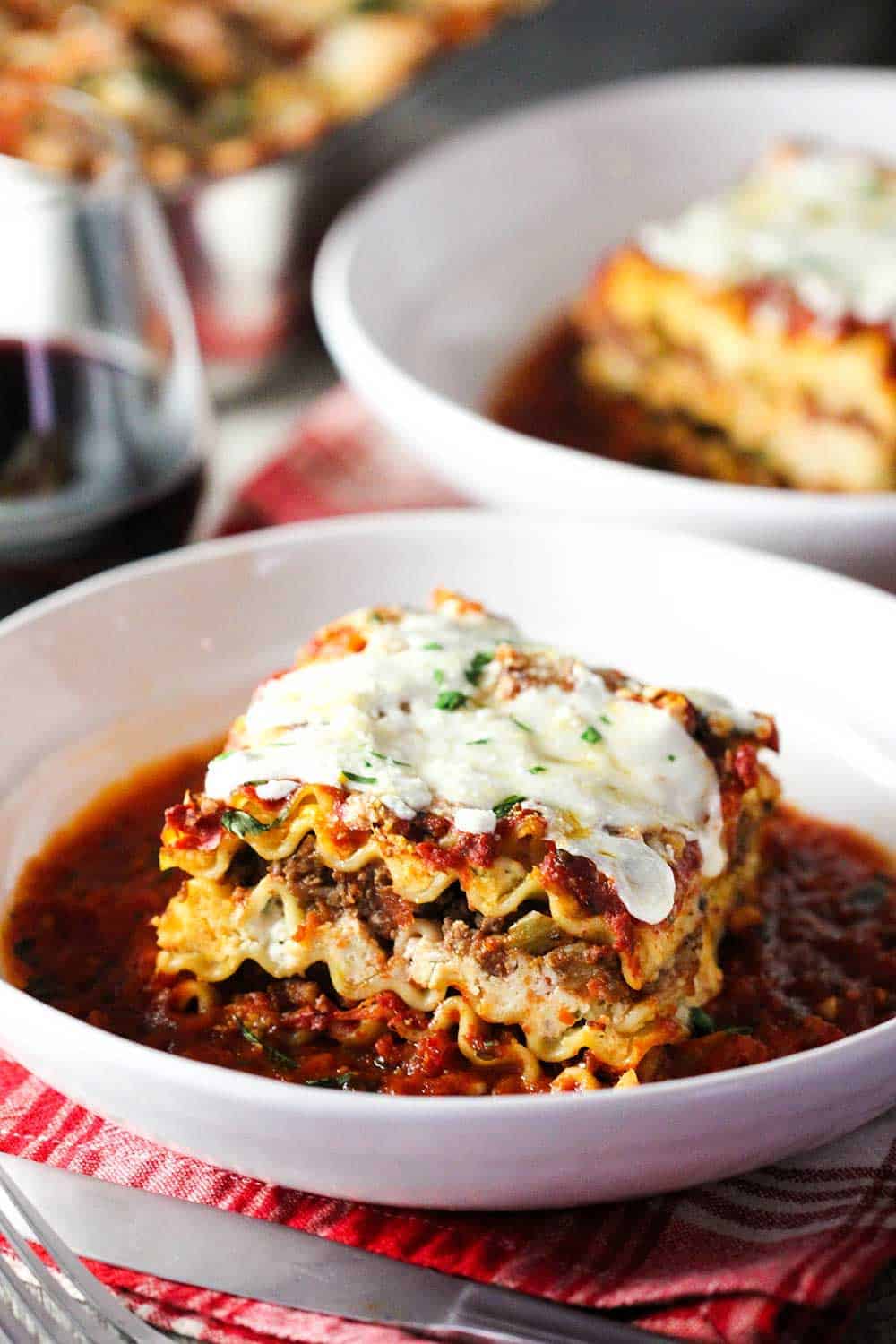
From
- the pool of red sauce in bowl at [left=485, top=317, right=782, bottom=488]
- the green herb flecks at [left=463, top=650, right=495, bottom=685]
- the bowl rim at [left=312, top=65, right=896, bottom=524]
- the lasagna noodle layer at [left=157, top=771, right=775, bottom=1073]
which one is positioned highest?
the green herb flecks at [left=463, top=650, right=495, bottom=685]

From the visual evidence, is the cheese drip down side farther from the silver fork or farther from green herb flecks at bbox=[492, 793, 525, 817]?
the silver fork

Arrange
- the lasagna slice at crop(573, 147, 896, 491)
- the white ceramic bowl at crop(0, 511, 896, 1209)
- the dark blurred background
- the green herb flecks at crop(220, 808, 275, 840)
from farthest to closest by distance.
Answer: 1. the dark blurred background
2. the lasagna slice at crop(573, 147, 896, 491)
3. the green herb flecks at crop(220, 808, 275, 840)
4. the white ceramic bowl at crop(0, 511, 896, 1209)

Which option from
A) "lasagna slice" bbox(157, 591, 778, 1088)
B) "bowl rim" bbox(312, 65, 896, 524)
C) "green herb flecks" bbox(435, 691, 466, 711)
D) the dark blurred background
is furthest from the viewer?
the dark blurred background

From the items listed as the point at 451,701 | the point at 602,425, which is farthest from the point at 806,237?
the point at 451,701

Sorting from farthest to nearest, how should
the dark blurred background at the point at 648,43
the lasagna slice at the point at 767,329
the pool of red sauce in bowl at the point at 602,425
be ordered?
the dark blurred background at the point at 648,43 → the pool of red sauce in bowl at the point at 602,425 → the lasagna slice at the point at 767,329

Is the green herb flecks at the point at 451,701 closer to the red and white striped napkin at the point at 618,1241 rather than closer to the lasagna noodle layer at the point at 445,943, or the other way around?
the lasagna noodle layer at the point at 445,943

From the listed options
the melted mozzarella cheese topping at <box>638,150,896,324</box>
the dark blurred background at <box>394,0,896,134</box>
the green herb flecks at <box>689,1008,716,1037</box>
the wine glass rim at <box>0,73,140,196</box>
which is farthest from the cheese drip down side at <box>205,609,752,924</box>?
the dark blurred background at <box>394,0,896,134</box>

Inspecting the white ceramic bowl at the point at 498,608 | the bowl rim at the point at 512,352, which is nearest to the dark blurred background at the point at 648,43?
the bowl rim at the point at 512,352
